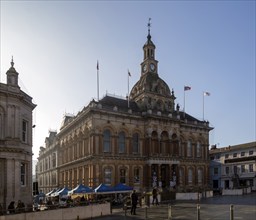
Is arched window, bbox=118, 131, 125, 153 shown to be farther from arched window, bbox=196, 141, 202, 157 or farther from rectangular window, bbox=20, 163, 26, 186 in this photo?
rectangular window, bbox=20, 163, 26, 186

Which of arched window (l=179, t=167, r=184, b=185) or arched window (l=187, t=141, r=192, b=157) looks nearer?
arched window (l=179, t=167, r=184, b=185)

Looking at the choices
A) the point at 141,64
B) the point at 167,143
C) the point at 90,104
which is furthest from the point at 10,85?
the point at 141,64

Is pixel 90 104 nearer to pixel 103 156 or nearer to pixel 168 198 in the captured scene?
pixel 103 156

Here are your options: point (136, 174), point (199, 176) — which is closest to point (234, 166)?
point (199, 176)

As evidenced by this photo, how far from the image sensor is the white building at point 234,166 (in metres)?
70.4

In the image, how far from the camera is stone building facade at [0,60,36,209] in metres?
25.8

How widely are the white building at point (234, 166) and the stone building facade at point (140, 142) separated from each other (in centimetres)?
1252

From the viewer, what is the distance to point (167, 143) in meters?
55.3

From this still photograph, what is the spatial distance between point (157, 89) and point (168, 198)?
21.1 m

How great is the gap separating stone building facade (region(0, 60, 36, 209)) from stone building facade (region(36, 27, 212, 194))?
18275 mm

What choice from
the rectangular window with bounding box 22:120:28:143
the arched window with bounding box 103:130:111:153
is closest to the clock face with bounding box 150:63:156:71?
the arched window with bounding box 103:130:111:153

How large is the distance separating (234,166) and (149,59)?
3173 cm

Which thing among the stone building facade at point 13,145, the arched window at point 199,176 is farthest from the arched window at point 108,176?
the arched window at point 199,176

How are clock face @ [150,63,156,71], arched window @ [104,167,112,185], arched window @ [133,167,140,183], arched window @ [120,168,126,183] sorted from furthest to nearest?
clock face @ [150,63,156,71] < arched window @ [133,167,140,183] < arched window @ [120,168,126,183] < arched window @ [104,167,112,185]
